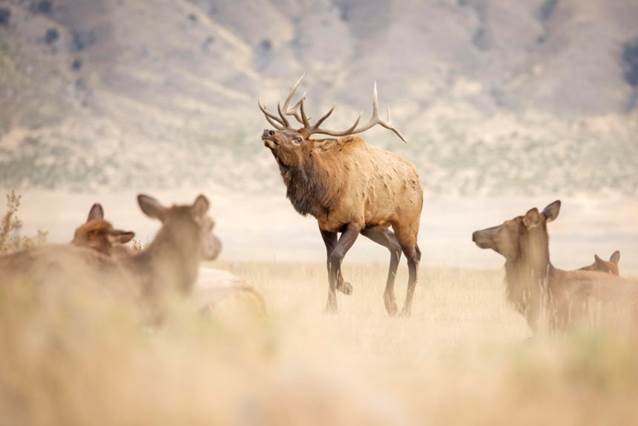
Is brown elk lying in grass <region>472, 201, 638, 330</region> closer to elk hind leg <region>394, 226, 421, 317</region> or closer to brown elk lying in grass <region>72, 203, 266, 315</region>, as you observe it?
Result: brown elk lying in grass <region>72, 203, 266, 315</region>

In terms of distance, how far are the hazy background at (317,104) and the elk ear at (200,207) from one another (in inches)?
872

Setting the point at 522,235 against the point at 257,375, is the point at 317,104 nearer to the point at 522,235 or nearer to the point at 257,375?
the point at 522,235

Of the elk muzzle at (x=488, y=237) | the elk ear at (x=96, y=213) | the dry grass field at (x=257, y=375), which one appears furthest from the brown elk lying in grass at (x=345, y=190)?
the dry grass field at (x=257, y=375)

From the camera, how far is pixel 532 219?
9656 millimetres

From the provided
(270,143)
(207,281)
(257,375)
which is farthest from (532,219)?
(257,375)

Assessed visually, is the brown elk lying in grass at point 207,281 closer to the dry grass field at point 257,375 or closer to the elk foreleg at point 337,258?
the dry grass field at point 257,375

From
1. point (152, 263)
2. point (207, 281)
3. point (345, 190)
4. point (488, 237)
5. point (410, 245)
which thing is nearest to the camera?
point (152, 263)

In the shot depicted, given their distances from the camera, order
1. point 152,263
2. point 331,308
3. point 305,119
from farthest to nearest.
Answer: point 305,119
point 331,308
point 152,263

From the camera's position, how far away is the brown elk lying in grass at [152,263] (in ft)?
24.0

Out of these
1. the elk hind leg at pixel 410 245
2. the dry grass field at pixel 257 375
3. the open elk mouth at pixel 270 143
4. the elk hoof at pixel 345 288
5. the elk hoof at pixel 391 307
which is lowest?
the dry grass field at pixel 257 375

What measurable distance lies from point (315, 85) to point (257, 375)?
72.6 meters

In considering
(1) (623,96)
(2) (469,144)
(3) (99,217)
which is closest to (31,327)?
(3) (99,217)

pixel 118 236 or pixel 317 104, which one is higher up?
pixel 317 104

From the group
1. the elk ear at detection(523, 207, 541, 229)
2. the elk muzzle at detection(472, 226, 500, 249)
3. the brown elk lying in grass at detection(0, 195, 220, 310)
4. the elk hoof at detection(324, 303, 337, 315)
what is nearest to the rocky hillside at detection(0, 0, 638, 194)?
the elk hoof at detection(324, 303, 337, 315)
